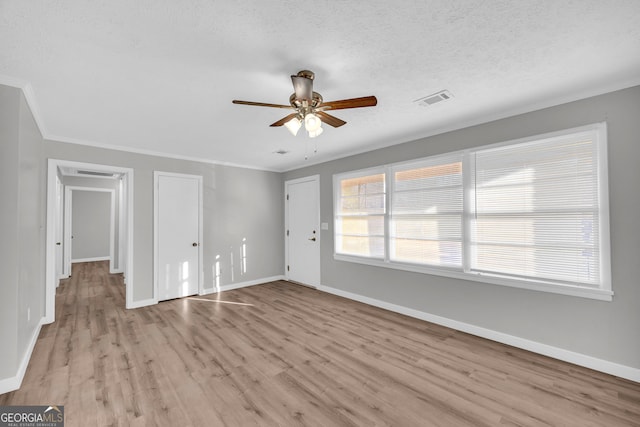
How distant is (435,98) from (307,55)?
1.39 m

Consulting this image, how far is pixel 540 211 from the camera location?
8.85ft

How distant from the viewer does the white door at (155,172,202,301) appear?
4453 millimetres

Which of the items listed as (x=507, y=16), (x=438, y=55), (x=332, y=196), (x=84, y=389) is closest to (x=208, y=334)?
(x=84, y=389)

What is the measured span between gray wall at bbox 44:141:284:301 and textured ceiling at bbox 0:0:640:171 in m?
1.14

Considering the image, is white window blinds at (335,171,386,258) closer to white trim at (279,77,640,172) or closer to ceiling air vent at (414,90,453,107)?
white trim at (279,77,640,172)

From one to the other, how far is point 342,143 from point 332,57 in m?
2.17

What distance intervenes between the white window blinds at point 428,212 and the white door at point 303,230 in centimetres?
172

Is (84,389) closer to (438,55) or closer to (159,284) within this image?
(159,284)

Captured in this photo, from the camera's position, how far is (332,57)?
1902mm

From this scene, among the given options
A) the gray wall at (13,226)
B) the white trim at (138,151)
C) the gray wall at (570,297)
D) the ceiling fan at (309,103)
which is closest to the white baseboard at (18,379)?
the gray wall at (13,226)

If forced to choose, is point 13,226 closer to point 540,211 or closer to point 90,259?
point 540,211

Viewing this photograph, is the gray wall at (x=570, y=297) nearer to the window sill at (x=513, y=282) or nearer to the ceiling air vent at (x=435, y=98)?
the window sill at (x=513, y=282)

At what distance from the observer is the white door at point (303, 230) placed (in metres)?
5.28

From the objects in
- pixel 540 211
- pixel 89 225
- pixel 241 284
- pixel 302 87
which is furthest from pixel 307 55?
pixel 89 225
